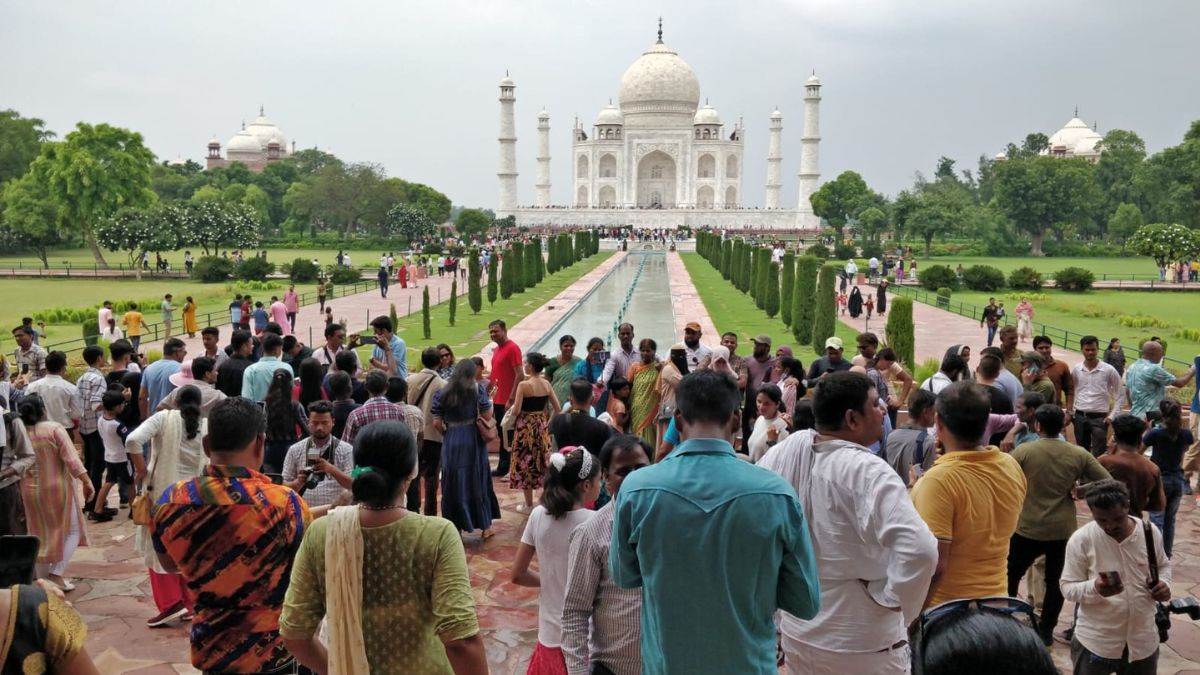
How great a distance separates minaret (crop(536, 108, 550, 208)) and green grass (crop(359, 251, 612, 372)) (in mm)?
39599

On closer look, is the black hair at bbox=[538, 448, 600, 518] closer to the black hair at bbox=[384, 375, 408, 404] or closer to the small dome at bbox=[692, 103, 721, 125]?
the black hair at bbox=[384, 375, 408, 404]

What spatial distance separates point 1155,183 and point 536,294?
104 ft

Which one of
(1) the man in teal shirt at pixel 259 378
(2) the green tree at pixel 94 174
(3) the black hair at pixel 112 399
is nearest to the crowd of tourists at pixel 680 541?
(1) the man in teal shirt at pixel 259 378

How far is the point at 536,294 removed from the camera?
71.3 ft

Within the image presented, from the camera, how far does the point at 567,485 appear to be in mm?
2623

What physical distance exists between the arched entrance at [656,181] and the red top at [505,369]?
56976mm

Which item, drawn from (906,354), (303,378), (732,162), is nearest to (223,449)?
(303,378)

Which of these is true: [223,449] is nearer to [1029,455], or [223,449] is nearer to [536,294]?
[1029,455]

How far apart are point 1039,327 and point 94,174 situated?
29.1 metres

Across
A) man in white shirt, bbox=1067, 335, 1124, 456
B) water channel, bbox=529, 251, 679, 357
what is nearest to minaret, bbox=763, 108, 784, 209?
water channel, bbox=529, 251, 679, 357

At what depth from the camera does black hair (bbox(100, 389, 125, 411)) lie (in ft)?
16.9

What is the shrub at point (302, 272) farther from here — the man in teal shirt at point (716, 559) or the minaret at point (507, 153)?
the minaret at point (507, 153)

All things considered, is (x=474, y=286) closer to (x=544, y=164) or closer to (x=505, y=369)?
(x=505, y=369)

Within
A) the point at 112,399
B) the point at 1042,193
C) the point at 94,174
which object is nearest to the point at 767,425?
the point at 112,399
